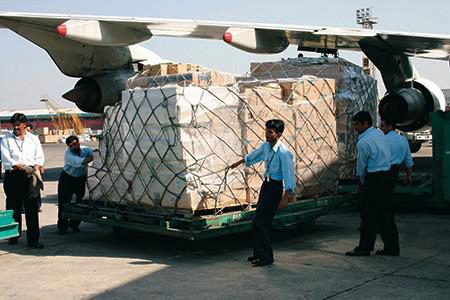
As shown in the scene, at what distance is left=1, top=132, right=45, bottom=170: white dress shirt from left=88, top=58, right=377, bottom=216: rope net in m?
0.88

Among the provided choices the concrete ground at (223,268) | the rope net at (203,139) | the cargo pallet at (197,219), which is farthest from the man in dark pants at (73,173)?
the rope net at (203,139)

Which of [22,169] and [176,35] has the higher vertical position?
[176,35]

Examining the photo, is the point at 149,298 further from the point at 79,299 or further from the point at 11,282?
the point at 11,282

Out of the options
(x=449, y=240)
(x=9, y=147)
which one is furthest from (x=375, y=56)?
(x=9, y=147)

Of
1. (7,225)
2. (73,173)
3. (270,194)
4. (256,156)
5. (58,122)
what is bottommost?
(7,225)

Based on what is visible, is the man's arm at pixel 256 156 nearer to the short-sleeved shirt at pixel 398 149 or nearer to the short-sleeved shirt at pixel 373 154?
the short-sleeved shirt at pixel 373 154

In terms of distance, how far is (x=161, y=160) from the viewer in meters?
7.56

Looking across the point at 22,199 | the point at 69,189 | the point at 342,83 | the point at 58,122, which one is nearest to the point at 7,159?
the point at 22,199

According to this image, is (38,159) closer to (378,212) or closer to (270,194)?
(270,194)

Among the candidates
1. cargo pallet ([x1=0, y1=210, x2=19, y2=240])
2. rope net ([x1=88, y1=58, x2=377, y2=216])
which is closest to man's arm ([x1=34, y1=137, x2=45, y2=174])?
rope net ([x1=88, y1=58, x2=377, y2=216])

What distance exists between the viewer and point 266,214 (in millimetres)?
6766

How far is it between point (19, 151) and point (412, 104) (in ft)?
26.5

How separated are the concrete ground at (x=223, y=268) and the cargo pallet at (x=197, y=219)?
0.36m

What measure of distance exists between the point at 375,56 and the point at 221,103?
6.67 m
